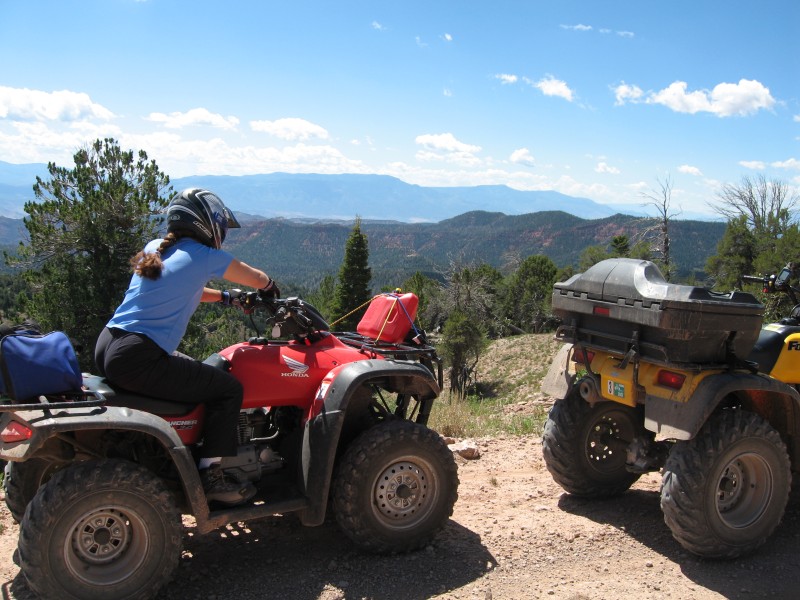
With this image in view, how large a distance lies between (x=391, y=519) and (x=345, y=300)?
43.6 meters

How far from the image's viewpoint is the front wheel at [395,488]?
4273 millimetres

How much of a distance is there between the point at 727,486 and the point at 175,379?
4001 mm

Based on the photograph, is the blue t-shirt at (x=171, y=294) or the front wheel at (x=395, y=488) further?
the front wheel at (x=395, y=488)

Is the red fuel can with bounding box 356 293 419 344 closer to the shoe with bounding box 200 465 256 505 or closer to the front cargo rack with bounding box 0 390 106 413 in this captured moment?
the shoe with bounding box 200 465 256 505

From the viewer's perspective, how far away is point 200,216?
411 centimetres

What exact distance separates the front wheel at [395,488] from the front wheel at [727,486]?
5.14 feet

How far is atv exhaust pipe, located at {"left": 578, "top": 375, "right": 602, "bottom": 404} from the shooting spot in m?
5.10

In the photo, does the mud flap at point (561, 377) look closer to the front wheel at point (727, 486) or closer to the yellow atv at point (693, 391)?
the yellow atv at point (693, 391)

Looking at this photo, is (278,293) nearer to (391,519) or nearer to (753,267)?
(391,519)

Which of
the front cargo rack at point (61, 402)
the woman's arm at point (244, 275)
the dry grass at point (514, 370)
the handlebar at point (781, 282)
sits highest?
the handlebar at point (781, 282)

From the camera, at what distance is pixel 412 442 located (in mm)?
4422

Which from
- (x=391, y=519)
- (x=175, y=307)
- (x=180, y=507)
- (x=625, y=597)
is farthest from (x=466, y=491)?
(x=175, y=307)

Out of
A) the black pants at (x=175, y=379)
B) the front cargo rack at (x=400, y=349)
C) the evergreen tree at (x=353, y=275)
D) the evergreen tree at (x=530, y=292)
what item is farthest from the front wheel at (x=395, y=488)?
the evergreen tree at (x=530, y=292)

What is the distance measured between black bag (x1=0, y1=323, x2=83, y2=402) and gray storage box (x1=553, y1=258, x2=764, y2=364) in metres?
3.56
